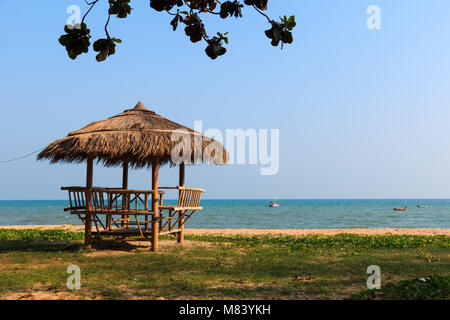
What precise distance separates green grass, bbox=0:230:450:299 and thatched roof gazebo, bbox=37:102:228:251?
0.95 metres

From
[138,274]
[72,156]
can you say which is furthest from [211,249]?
[72,156]

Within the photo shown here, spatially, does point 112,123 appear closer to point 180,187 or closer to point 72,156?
point 72,156

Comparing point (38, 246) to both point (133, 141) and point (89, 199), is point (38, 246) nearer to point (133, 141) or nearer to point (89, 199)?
point (89, 199)

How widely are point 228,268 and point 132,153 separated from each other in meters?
3.76

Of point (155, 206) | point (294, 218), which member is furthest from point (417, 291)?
point (294, 218)

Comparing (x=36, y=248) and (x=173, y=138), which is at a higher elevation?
(x=173, y=138)

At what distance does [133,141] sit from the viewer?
10062 millimetres

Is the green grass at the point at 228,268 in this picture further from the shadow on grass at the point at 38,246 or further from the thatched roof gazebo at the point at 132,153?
the thatched roof gazebo at the point at 132,153

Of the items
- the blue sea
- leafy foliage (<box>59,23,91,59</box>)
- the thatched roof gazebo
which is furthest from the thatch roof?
the blue sea

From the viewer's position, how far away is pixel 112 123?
1105cm

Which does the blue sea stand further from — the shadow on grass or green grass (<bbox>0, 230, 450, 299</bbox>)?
green grass (<bbox>0, 230, 450, 299</bbox>)

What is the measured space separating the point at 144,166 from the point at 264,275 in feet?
23.2

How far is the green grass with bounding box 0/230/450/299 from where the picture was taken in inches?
245

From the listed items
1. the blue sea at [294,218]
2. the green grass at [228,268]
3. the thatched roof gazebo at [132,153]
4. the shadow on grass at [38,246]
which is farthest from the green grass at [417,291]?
the blue sea at [294,218]
